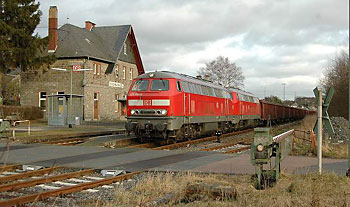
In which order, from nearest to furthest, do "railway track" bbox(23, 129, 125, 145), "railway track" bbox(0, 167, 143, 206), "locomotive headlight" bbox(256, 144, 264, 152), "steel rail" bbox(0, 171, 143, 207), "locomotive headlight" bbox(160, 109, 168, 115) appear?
"steel rail" bbox(0, 171, 143, 207) < "railway track" bbox(0, 167, 143, 206) < "locomotive headlight" bbox(256, 144, 264, 152) < "locomotive headlight" bbox(160, 109, 168, 115) < "railway track" bbox(23, 129, 125, 145)

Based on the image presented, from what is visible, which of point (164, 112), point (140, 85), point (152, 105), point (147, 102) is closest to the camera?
point (164, 112)

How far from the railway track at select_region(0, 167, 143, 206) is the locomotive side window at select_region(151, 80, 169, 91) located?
7.90 meters

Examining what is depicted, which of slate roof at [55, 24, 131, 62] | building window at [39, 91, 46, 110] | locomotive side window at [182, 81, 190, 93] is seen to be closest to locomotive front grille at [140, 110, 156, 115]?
locomotive side window at [182, 81, 190, 93]

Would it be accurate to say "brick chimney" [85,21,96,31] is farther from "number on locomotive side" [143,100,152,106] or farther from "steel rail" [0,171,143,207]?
"steel rail" [0,171,143,207]

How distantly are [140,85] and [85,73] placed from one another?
21803mm

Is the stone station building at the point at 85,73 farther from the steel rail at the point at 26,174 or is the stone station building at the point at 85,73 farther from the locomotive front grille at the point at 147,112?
the steel rail at the point at 26,174

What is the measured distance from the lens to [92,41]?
43.9 metres

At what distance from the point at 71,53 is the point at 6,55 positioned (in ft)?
25.2

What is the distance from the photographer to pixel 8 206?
6172mm

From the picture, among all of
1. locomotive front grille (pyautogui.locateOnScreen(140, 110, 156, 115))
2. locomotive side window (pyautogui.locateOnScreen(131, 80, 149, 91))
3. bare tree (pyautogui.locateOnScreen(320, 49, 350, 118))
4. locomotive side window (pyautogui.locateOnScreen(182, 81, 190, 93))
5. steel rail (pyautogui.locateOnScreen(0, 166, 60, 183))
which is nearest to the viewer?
steel rail (pyautogui.locateOnScreen(0, 166, 60, 183))

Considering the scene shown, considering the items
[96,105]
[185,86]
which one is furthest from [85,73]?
[185,86]

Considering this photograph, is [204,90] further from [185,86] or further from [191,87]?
[185,86]

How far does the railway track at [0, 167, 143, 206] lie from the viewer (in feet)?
22.5

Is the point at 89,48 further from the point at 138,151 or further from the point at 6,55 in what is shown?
the point at 138,151
